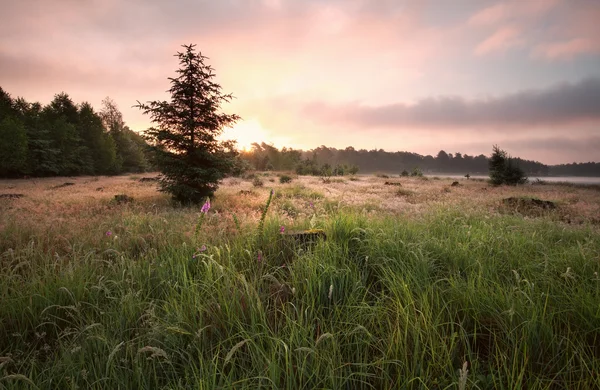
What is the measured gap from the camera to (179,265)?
308cm

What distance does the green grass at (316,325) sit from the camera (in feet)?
5.21

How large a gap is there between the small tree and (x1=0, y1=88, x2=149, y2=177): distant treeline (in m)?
17.6

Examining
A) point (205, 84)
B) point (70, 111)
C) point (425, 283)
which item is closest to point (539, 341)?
point (425, 283)

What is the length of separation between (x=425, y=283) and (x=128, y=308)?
289cm

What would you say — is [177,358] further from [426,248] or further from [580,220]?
[580,220]

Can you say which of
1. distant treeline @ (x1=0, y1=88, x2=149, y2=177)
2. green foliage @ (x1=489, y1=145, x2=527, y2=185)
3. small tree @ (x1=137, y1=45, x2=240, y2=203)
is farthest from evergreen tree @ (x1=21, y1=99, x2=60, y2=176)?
green foliage @ (x1=489, y1=145, x2=527, y2=185)

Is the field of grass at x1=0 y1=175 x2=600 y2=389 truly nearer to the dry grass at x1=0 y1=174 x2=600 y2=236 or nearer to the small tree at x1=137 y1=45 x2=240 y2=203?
the dry grass at x1=0 y1=174 x2=600 y2=236

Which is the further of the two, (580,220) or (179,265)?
(580,220)

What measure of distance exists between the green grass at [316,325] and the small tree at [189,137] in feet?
24.7

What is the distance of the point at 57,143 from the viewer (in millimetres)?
38844

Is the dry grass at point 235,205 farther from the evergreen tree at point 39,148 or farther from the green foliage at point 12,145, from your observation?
the evergreen tree at point 39,148

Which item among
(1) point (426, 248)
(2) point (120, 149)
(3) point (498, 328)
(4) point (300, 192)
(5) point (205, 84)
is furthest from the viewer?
(2) point (120, 149)

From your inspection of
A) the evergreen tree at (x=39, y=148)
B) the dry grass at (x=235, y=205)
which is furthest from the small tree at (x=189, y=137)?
the evergreen tree at (x=39, y=148)

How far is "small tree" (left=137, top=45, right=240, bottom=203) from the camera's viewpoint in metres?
10.8
